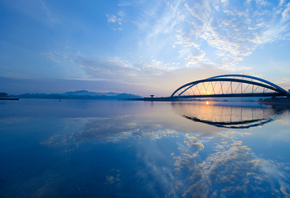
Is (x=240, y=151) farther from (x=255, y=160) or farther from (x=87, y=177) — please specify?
(x=87, y=177)

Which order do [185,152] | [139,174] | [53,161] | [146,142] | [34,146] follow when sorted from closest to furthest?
[139,174] → [53,161] → [185,152] → [34,146] → [146,142]

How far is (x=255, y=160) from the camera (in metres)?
5.42

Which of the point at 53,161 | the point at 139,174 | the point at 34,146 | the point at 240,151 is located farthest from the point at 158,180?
the point at 34,146

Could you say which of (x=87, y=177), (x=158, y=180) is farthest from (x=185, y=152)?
(x=87, y=177)

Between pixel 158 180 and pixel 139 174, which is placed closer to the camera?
pixel 158 180

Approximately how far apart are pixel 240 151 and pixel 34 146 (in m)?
11.2

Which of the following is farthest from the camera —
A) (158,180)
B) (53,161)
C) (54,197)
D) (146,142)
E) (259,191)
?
(146,142)

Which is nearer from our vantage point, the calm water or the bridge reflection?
the calm water

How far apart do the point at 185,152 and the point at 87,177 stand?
179 inches

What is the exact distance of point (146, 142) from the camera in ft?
25.2

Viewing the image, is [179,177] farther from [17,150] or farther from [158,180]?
[17,150]

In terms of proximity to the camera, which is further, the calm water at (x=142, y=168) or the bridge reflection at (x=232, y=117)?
the bridge reflection at (x=232, y=117)

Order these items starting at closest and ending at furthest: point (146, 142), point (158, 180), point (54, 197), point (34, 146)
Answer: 1. point (54, 197)
2. point (158, 180)
3. point (34, 146)
4. point (146, 142)

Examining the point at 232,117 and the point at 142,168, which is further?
the point at 232,117
